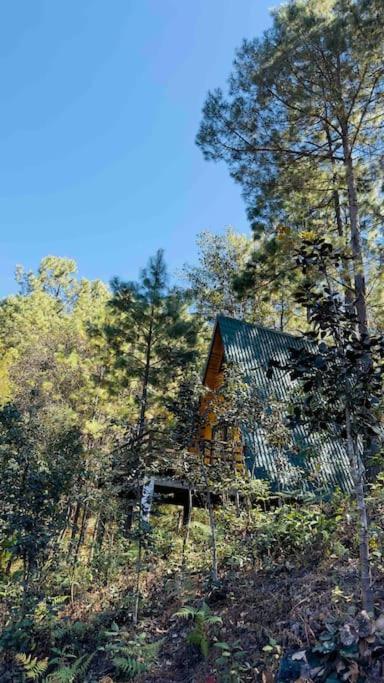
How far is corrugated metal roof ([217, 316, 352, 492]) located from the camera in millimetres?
6051

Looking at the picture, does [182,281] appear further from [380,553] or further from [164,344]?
[380,553]

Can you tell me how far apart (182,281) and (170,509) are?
35.0 ft

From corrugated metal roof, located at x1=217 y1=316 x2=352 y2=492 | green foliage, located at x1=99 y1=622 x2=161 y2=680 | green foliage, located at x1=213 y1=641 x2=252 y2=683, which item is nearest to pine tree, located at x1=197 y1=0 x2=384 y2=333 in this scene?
corrugated metal roof, located at x1=217 y1=316 x2=352 y2=492

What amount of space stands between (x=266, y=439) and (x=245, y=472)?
121 cm

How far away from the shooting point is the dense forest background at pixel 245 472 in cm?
309

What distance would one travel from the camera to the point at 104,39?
9.87m

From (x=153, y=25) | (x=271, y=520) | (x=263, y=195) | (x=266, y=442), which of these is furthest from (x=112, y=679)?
(x=153, y=25)

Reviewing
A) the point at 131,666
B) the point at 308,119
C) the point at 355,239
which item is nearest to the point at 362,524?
the point at 131,666

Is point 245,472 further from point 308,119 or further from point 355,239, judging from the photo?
point 308,119

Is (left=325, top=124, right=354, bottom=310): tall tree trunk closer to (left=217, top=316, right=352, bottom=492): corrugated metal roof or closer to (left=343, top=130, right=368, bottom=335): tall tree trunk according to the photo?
(left=343, top=130, right=368, bottom=335): tall tree trunk

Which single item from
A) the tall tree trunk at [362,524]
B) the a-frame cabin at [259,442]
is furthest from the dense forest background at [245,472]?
the a-frame cabin at [259,442]

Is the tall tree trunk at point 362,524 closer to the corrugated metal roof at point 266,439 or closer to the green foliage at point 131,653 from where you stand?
the green foliage at point 131,653

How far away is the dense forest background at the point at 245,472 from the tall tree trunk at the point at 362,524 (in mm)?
13

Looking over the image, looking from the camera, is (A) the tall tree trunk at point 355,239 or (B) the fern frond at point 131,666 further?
(A) the tall tree trunk at point 355,239
